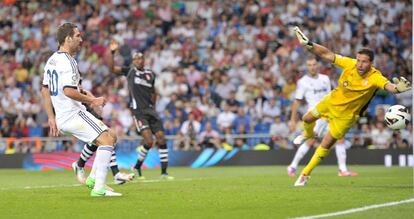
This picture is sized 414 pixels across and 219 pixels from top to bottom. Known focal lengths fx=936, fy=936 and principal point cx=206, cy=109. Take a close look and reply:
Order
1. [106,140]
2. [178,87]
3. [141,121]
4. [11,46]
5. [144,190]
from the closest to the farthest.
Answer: [106,140]
[144,190]
[141,121]
[178,87]
[11,46]

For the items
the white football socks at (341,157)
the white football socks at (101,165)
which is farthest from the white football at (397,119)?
the white football socks at (341,157)

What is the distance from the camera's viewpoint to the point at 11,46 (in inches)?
1264

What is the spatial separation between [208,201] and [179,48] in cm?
1953

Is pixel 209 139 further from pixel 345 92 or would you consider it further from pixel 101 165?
pixel 101 165

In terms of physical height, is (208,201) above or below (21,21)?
below

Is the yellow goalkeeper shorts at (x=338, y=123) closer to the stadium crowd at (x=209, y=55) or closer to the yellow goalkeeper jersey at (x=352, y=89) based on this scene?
the yellow goalkeeper jersey at (x=352, y=89)

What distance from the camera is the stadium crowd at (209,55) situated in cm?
2797

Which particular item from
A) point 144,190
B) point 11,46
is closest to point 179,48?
point 11,46

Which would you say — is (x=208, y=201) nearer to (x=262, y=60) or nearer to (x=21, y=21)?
(x=262, y=60)

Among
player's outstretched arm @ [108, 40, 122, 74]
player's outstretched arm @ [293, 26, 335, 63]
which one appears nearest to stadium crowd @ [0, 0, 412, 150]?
player's outstretched arm @ [108, 40, 122, 74]

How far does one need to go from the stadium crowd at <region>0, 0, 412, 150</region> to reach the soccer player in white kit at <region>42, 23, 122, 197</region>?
1438 cm

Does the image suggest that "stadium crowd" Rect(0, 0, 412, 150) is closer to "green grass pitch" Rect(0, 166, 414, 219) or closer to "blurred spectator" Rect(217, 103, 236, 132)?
"blurred spectator" Rect(217, 103, 236, 132)

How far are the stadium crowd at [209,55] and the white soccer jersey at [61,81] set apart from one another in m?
14.4

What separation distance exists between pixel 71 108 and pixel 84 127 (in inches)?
13.0
